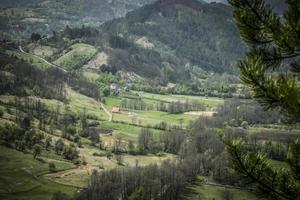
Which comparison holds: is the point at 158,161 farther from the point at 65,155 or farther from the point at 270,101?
the point at 270,101

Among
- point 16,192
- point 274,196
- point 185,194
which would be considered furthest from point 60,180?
point 274,196

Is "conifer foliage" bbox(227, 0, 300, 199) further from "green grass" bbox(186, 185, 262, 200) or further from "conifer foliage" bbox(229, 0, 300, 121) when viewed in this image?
"green grass" bbox(186, 185, 262, 200)

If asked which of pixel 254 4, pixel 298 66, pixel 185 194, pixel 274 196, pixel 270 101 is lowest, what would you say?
pixel 185 194

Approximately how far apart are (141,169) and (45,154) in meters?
57.0

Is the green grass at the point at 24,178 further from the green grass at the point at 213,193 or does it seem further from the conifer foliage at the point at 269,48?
the conifer foliage at the point at 269,48

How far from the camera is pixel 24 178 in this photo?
159m

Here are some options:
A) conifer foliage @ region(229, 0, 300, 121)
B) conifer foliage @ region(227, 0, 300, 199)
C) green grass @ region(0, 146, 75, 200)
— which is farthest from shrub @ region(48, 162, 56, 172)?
conifer foliage @ region(229, 0, 300, 121)

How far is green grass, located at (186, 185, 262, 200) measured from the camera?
15525 centimetres

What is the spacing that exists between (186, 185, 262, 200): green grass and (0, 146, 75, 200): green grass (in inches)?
1854

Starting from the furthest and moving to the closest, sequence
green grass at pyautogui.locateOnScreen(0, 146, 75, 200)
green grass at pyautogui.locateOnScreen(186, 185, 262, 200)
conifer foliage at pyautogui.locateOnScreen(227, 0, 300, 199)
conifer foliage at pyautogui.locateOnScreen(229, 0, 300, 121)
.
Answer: green grass at pyautogui.locateOnScreen(186, 185, 262, 200) < green grass at pyautogui.locateOnScreen(0, 146, 75, 200) < conifer foliage at pyautogui.locateOnScreen(227, 0, 300, 199) < conifer foliage at pyautogui.locateOnScreen(229, 0, 300, 121)

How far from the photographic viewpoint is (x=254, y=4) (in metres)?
15.3

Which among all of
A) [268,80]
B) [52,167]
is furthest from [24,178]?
[268,80]

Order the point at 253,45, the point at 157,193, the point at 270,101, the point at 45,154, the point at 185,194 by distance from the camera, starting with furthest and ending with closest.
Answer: the point at 45,154 < the point at 185,194 < the point at 157,193 < the point at 253,45 < the point at 270,101

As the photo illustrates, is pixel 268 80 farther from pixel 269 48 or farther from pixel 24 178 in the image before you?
pixel 24 178
